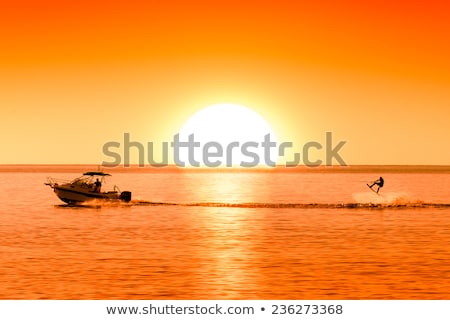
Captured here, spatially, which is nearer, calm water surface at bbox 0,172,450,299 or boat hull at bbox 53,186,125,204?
calm water surface at bbox 0,172,450,299

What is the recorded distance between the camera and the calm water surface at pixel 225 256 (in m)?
31.8

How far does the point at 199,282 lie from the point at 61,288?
561 centimetres

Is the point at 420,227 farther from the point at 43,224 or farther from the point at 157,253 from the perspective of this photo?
the point at 43,224

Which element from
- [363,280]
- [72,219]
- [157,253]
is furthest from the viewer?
[72,219]

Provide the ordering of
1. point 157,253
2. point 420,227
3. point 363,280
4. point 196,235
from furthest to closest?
point 420,227, point 196,235, point 157,253, point 363,280

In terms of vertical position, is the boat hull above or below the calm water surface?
above

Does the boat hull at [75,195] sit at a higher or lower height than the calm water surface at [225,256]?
higher

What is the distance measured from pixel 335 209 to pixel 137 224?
84.0 ft

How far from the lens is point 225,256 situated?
42.4 metres

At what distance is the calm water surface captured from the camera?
31.8 m

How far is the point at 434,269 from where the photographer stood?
36750mm
